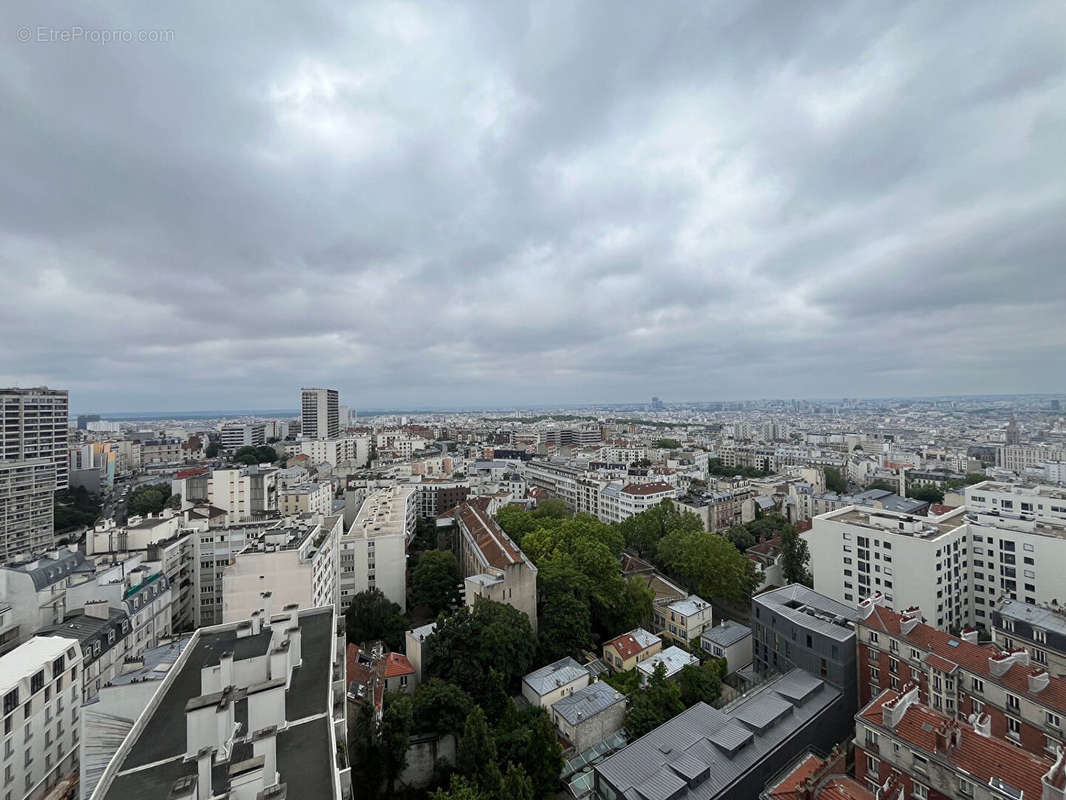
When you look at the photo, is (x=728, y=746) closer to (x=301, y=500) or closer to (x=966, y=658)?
(x=966, y=658)

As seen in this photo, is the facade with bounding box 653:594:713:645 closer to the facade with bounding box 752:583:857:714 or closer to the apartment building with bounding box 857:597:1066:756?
the facade with bounding box 752:583:857:714

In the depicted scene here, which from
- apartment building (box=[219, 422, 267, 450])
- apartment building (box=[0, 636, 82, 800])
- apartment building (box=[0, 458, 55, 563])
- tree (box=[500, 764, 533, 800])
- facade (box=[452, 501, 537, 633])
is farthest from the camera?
apartment building (box=[219, 422, 267, 450])

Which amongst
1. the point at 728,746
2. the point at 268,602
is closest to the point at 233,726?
the point at 268,602

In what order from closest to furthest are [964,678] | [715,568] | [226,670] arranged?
[226,670] < [964,678] < [715,568]

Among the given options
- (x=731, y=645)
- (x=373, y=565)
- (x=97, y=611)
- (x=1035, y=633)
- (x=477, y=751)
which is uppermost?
(x=1035, y=633)

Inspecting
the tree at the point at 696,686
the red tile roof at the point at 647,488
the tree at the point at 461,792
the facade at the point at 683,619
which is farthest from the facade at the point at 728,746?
the red tile roof at the point at 647,488

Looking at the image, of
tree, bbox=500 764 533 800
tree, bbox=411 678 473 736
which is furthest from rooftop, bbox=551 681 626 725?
tree, bbox=500 764 533 800
